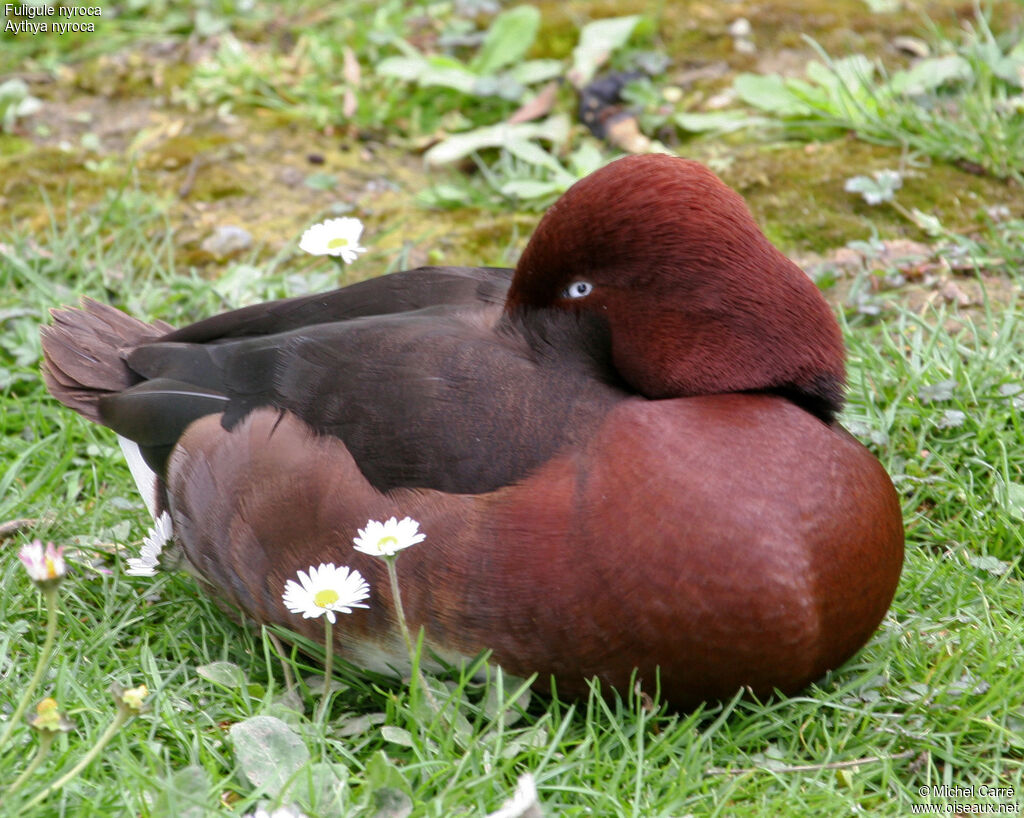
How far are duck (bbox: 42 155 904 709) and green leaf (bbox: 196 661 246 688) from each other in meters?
0.14

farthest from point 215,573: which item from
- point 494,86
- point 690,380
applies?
point 494,86

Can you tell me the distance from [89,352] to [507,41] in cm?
249

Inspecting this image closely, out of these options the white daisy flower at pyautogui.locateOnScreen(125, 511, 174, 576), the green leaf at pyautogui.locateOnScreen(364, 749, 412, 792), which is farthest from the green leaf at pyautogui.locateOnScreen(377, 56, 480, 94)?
the green leaf at pyautogui.locateOnScreen(364, 749, 412, 792)

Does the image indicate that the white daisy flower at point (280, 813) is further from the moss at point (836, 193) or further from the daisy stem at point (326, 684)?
the moss at point (836, 193)

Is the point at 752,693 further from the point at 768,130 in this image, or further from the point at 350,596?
the point at 768,130

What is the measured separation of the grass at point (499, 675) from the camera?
2.18 meters

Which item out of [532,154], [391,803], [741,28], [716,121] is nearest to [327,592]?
[391,803]

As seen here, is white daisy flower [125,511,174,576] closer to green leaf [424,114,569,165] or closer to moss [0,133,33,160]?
green leaf [424,114,569,165]

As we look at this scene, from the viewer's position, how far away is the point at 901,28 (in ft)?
16.1

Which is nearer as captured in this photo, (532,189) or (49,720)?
(49,720)

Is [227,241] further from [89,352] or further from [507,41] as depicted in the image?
[507,41]

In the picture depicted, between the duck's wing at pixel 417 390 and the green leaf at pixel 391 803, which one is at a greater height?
the duck's wing at pixel 417 390

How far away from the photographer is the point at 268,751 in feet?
7.31

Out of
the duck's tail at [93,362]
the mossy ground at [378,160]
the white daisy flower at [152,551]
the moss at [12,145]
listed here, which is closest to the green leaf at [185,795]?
the white daisy flower at [152,551]
